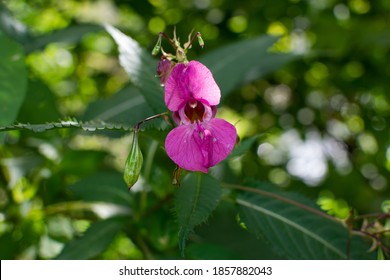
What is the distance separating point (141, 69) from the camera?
0.91m

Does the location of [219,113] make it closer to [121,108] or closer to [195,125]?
[121,108]

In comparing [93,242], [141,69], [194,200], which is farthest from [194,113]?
[93,242]

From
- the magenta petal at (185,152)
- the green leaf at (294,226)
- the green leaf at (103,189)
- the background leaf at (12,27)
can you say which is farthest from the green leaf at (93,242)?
the background leaf at (12,27)

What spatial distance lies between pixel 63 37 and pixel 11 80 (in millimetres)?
341

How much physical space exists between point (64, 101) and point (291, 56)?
92cm

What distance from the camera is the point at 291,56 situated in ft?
4.72

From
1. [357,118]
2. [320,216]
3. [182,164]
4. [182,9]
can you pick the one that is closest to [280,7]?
[182,9]

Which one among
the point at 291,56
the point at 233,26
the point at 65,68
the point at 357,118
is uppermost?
the point at 291,56

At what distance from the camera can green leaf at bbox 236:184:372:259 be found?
0.91 meters

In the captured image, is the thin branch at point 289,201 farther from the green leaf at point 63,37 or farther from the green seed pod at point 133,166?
the green leaf at point 63,37

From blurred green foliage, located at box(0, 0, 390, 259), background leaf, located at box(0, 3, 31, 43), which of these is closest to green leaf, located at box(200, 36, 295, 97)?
blurred green foliage, located at box(0, 0, 390, 259)

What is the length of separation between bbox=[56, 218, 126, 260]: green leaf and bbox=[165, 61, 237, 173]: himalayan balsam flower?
346mm

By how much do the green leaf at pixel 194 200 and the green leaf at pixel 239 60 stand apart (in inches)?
11.8
